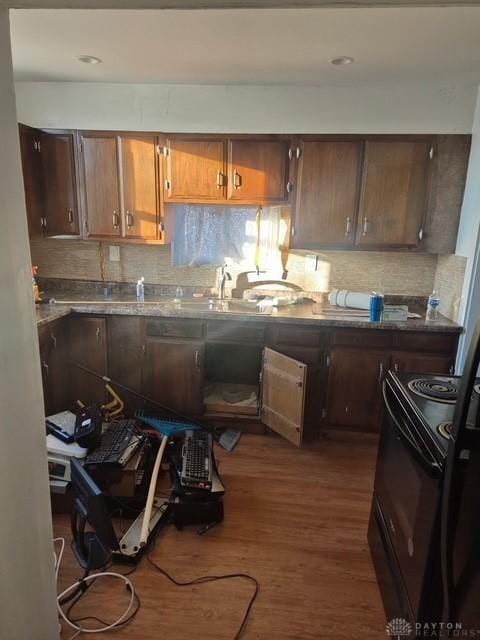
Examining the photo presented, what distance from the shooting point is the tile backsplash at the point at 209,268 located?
120 inches

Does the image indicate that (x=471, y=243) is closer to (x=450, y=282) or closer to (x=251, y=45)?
(x=450, y=282)

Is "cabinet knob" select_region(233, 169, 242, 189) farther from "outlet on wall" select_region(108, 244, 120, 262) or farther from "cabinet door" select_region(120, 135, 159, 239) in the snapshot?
"outlet on wall" select_region(108, 244, 120, 262)

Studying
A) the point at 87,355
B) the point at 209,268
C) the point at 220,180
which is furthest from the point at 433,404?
the point at 87,355

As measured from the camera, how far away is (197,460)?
7.04 feet

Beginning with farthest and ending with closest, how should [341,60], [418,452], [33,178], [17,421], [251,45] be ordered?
1. [33,178]
2. [341,60]
3. [251,45]
4. [418,452]
5. [17,421]

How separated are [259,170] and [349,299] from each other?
44.5 inches

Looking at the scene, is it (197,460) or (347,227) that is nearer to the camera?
(197,460)

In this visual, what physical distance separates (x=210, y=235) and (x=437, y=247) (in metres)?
1.66

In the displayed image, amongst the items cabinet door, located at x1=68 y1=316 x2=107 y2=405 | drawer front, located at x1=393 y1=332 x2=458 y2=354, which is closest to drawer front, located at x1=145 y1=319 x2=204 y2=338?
cabinet door, located at x1=68 y1=316 x2=107 y2=405

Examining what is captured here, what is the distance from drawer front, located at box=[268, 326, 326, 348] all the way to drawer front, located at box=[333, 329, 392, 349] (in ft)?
0.37

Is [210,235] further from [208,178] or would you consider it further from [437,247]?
[437,247]

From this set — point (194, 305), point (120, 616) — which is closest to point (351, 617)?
point (120, 616)

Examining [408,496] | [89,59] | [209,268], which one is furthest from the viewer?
[209,268]

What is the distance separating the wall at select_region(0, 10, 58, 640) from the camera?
94cm
